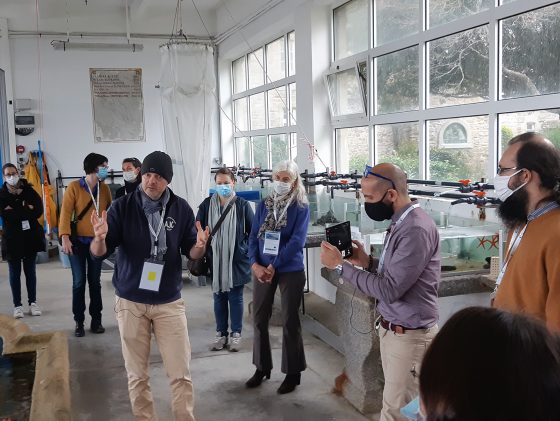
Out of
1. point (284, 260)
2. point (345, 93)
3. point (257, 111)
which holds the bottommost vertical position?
point (284, 260)

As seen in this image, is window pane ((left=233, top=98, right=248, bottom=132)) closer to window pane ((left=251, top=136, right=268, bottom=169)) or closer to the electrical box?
window pane ((left=251, top=136, right=268, bottom=169))

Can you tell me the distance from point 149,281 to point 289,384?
131 cm

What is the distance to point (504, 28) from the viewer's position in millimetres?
3672

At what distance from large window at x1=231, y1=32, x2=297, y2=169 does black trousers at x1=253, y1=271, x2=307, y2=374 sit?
3.43 m

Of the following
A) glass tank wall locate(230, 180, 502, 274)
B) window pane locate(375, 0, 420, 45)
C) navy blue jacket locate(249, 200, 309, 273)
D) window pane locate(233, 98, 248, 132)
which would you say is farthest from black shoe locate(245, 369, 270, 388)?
window pane locate(233, 98, 248, 132)

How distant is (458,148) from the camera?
4.23 m

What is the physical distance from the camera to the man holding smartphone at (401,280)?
2.18 meters

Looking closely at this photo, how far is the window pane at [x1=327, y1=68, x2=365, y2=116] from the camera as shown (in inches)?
218

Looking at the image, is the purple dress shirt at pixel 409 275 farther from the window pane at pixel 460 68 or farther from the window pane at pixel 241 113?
the window pane at pixel 241 113

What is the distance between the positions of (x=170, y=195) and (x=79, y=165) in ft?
22.2

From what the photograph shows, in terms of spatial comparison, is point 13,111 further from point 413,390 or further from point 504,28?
point 413,390

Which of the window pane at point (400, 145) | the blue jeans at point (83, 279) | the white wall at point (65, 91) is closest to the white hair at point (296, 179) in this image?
the window pane at point (400, 145)

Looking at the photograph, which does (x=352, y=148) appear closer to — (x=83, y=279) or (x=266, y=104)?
(x=266, y=104)

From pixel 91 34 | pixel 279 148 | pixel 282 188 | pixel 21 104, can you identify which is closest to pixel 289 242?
pixel 282 188
